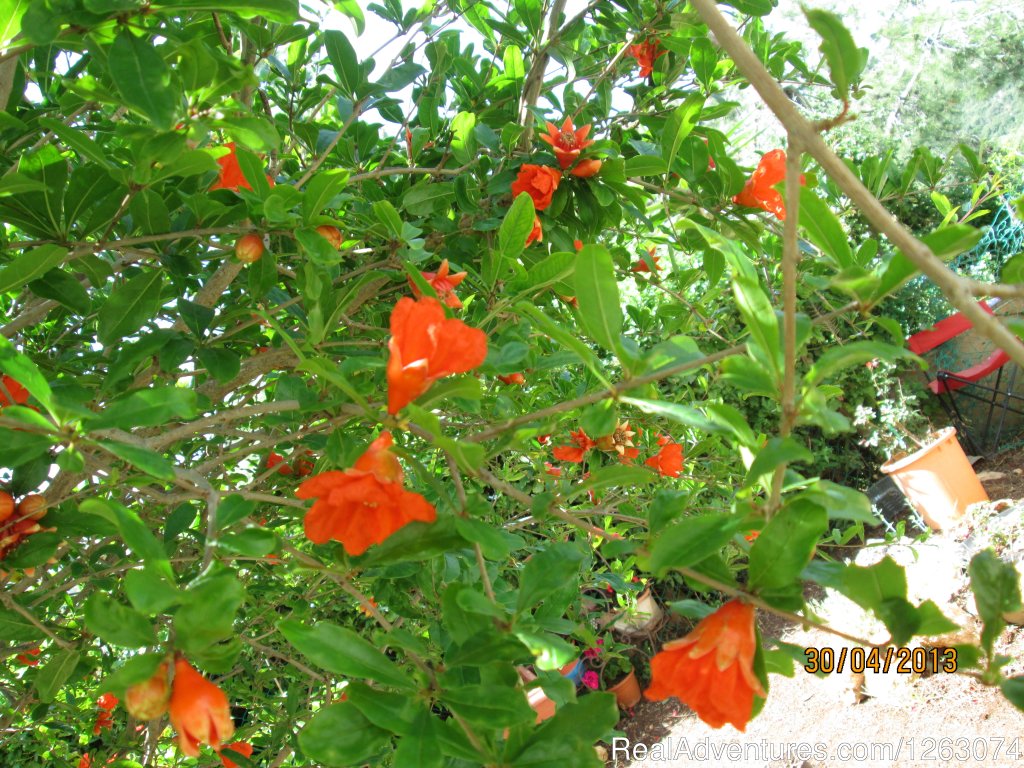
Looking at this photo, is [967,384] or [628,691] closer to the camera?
[628,691]

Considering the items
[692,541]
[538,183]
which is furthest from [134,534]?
[538,183]

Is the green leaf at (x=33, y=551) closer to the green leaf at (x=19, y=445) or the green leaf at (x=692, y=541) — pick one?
the green leaf at (x=19, y=445)

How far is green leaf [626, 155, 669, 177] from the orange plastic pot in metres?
3.91

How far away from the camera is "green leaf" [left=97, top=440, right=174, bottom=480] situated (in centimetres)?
56

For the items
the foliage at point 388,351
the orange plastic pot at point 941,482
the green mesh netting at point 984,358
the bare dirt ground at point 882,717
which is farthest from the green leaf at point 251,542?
the green mesh netting at point 984,358

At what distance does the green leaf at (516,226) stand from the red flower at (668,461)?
776 millimetres

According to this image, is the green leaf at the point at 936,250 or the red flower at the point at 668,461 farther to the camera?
the red flower at the point at 668,461

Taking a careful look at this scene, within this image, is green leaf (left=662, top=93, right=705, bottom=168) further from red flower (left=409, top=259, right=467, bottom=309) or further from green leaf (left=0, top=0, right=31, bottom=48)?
green leaf (left=0, top=0, right=31, bottom=48)

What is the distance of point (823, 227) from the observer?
607mm

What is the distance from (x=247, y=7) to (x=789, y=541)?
0.61m

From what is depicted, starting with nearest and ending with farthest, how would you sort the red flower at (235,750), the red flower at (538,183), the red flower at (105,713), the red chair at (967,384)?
the red flower at (538,183) → the red flower at (235,750) → the red flower at (105,713) → the red chair at (967,384)

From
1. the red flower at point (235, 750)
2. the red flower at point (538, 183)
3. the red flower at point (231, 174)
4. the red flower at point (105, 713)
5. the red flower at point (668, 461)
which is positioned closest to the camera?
the red flower at point (231, 174)

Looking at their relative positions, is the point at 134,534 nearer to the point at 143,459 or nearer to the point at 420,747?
the point at 143,459

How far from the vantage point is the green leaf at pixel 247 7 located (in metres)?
0.63
